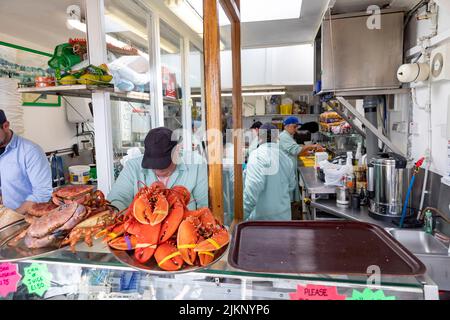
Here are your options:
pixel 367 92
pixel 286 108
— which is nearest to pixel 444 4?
pixel 367 92

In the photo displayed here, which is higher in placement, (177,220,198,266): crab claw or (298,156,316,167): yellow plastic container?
(177,220,198,266): crab claw

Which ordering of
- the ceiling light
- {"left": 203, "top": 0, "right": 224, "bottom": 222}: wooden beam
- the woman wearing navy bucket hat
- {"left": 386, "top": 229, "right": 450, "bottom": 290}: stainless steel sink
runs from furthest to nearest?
1. the woman wearing navy bucket hat
2. the ceiling light
3. {"left": 386, "top": 229, "right": 450, "bottom": 290}: stainless steel sink
4. {"left": 203, "top": 0, "right": 224, "bottom": 222}: wooden beam

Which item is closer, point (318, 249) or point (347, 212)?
point (318, 249)

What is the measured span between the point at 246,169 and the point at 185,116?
5.61 ft

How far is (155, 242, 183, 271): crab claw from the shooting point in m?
0.71

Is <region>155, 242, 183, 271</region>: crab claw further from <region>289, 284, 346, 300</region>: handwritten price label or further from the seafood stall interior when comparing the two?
<region>289, 284, 346, 300</region>: handwritten price label

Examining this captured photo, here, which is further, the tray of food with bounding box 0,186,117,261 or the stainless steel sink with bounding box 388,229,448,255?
the stainless steel sink with bounding box 388,229,448,255

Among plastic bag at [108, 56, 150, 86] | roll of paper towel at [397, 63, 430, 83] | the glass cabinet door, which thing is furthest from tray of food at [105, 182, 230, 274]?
the glass cabinet door

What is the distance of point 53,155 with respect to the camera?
3.50m

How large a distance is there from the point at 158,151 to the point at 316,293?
1.08 metres

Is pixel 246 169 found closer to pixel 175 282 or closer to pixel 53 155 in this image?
pixel 175 282

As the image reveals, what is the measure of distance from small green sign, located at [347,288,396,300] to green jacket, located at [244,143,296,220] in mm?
1621

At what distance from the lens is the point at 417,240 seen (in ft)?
5.78

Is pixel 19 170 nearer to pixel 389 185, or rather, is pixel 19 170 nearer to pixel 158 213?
pixel 158 213
